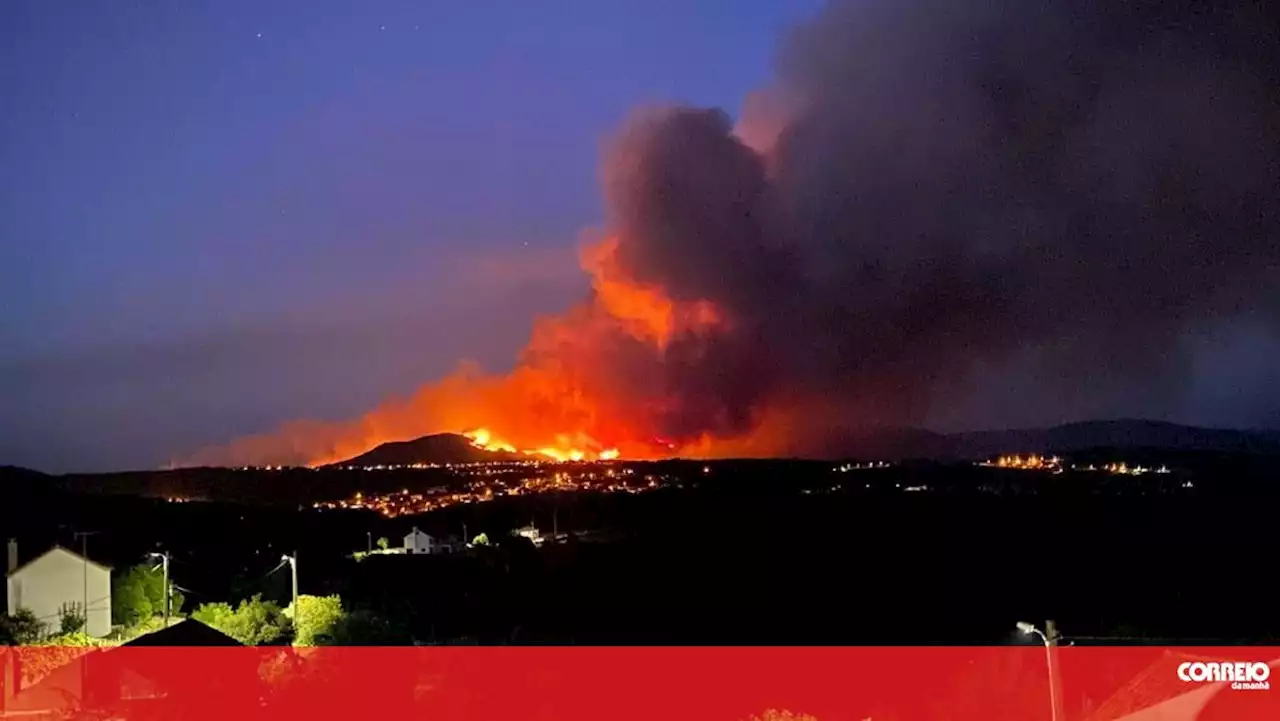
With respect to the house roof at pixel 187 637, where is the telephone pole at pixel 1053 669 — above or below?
below

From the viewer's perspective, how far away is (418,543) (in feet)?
95.5

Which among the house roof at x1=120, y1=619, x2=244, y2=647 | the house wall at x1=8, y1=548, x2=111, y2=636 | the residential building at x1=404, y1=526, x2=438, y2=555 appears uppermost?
the residential building at x1=404, y1=526, x2=438, y2=555

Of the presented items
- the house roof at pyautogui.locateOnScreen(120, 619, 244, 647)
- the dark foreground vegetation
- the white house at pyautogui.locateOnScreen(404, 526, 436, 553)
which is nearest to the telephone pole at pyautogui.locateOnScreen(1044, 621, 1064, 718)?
the dark foreground vegetation

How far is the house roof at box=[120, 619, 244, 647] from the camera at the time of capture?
12.0m

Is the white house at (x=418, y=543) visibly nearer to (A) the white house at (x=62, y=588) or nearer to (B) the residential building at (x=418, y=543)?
(B) the residential building at (x=418, y=543)

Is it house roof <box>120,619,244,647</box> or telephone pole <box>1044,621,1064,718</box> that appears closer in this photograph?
telephone pole <box>1044,621,1064,718</box>

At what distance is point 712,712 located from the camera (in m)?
9.92

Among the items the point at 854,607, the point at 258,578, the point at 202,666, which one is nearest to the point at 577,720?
the point at 202,666

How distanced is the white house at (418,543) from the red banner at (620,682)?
52.7 feet

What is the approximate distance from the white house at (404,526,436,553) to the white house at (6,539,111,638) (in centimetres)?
1191

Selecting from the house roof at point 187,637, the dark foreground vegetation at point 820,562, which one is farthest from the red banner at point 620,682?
the dark foreground vegetation at point 820,562

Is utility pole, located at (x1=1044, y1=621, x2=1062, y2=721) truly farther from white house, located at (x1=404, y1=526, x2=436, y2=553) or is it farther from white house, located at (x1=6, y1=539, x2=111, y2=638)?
white house, located at (x1=404, y1=526, x2=436, y2=553)

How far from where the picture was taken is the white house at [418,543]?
94.6ft

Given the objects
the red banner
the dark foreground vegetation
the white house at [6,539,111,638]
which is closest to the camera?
the red banner
